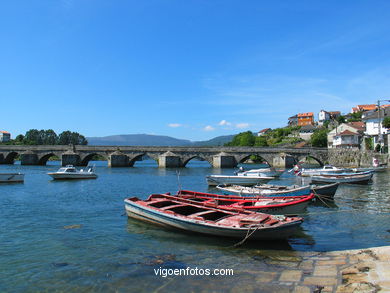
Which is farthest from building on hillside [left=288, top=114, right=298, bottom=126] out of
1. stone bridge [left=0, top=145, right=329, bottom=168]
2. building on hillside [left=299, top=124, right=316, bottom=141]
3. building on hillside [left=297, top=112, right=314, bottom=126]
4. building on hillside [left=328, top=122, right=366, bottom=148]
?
stone bridge [left=0, top=145, right=329, bottom=168]

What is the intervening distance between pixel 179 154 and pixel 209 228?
6772 centimetres

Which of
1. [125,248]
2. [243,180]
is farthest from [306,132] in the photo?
[125,248]

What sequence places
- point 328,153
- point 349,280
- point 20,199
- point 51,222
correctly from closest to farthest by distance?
point 349,280 < point 51,222 < point 20,199 < point 328,153

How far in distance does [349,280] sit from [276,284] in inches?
70.2

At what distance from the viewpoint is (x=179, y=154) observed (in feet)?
263

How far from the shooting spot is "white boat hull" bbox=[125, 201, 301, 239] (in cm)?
1180

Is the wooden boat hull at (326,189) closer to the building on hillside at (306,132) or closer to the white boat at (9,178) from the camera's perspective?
the white boat at (9,178)

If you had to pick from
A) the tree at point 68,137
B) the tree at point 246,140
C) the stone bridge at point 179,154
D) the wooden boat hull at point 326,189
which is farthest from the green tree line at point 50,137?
the wooden boat hull at point 326,189

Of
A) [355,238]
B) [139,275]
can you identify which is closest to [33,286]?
[139,275]

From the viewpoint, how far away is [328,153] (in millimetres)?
78938

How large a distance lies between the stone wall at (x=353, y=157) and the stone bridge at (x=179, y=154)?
2.16m

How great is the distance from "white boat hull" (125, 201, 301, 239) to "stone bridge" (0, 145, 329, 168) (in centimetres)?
6186

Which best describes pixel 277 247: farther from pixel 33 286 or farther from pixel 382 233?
pixel 33 286

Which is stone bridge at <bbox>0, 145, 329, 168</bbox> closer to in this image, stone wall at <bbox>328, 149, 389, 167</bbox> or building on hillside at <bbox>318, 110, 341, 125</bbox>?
stone wall at <bbox>328, 149, 389, 167</bbox>
